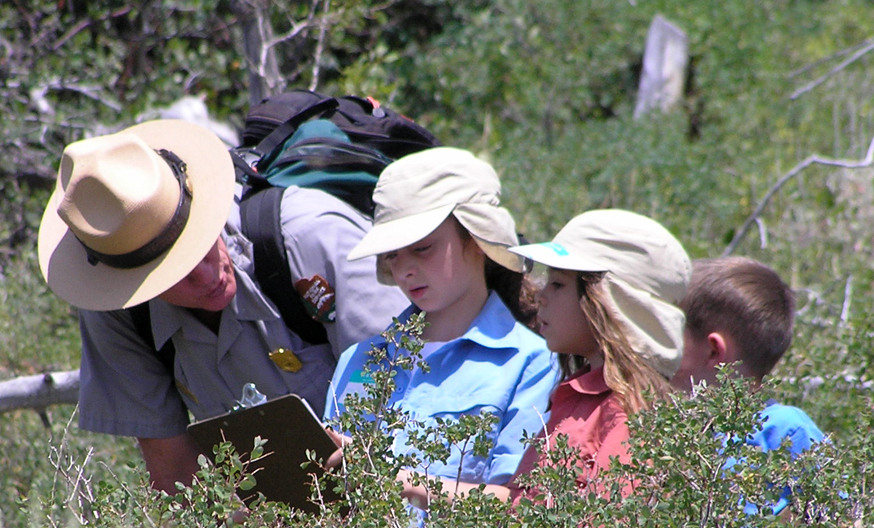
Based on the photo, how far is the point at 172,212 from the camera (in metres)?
2.85

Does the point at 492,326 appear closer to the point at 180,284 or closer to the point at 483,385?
the point at 483,385

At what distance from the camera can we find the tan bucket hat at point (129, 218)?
9.05ft

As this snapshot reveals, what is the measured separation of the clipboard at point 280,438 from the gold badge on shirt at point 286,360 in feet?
1.34

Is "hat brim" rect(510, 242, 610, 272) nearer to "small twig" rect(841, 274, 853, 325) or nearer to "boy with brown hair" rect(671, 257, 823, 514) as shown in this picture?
"boy with brown hair" rect(671, 257, 823, 514)

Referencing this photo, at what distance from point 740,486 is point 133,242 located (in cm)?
167

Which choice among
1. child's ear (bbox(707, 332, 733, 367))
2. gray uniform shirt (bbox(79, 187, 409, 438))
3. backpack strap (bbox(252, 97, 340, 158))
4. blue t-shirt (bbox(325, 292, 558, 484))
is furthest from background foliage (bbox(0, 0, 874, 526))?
backpack strap (bbox(252, 97, 340, 158))

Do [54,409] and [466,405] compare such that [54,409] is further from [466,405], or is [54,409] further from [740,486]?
[740,486]

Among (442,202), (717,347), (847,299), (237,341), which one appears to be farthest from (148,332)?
(847,299)

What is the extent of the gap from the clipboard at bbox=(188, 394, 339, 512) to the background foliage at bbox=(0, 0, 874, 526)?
1080 millimetres

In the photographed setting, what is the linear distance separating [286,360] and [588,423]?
932mm

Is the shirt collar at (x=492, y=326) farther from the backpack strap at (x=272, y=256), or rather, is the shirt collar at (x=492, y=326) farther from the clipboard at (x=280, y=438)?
the clipboard at (x=280, y=438)

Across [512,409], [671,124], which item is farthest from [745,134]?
[512,409]

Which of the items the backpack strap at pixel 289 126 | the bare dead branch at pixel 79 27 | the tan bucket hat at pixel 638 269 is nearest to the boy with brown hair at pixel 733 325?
the tan bucket hat at pixel 638 269

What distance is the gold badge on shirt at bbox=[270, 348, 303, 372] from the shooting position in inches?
118
